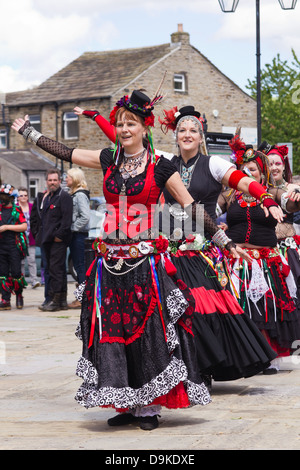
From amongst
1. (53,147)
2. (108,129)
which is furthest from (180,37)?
(53,147)

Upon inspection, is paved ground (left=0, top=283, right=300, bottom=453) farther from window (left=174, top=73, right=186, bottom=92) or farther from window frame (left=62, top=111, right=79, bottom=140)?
window (left=174, top=73, right=186, bottom=92)

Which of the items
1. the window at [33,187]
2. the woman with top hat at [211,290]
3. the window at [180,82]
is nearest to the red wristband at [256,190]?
the woman with top hat at [211,290]

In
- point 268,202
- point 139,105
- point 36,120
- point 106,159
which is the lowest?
point 268,202

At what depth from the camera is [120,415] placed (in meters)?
6.04

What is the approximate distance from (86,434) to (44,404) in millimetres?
1167

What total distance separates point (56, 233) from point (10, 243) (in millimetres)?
869

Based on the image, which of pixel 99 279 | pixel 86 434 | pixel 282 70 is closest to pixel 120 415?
pixel 86 434

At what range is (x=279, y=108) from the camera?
48469mm

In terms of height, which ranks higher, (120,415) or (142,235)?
(142,235)

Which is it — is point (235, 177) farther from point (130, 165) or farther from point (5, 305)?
point (5, 305)

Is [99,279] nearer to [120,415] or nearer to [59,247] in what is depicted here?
[120,415]

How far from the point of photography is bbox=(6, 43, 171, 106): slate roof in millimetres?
46062

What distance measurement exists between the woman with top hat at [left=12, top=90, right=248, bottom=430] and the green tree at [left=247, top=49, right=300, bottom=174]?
40331mm

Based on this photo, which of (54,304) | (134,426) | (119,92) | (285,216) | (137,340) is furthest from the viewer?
(119,92)
